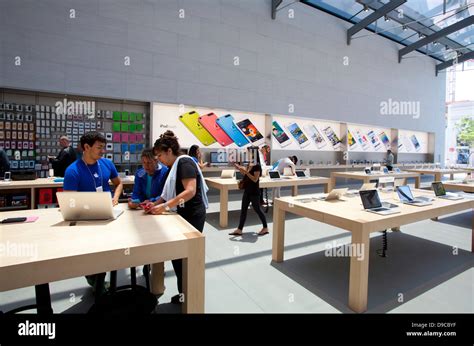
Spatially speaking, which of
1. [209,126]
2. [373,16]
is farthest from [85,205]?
[373,16]

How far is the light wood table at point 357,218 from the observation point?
2.12m

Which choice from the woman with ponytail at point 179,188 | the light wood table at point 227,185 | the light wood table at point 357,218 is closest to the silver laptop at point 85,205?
the woman with ponytail at point 179,188

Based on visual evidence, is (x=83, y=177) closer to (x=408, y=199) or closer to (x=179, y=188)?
(x=179, y=188)

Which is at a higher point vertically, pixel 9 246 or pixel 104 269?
pixel 9 246

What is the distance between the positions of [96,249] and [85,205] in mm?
576

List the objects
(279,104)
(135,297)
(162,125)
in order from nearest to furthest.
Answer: (135,297) < (162,125) < (279,104)

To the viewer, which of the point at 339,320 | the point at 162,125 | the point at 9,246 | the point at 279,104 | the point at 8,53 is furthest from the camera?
the point at 279,104

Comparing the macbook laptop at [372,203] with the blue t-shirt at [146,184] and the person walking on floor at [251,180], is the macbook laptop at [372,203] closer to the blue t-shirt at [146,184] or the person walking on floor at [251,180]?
the person walking on floor at [251,180]

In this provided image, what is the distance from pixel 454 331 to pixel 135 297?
7.02 ft

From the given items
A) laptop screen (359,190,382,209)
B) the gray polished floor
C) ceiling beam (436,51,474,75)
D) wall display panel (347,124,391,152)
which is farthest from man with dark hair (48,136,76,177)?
ceiling beam (436,51,474,75)

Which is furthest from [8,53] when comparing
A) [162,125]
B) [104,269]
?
[104,269]

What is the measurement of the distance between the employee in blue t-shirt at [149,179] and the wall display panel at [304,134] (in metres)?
6.16

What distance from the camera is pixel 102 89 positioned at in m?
5.84

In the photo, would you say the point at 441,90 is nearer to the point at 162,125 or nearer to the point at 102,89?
the point at 162,125
